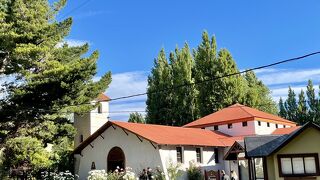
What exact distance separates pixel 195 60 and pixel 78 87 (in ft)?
117

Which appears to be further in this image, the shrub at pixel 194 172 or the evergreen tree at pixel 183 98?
the evergreen tree at pixel 183 98

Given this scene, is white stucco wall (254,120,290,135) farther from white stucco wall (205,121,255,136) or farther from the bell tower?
the bell tower

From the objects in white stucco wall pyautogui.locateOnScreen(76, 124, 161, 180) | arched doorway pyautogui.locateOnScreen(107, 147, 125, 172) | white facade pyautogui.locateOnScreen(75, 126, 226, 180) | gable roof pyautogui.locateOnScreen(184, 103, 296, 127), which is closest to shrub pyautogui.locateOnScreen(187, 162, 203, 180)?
white facade pyautogui.locateOnScreen(75, 126, 226, 180)

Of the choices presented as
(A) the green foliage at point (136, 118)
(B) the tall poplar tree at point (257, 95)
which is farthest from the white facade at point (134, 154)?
(A) the green foliage at point (136, 118)

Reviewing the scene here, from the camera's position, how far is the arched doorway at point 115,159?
35188 mm

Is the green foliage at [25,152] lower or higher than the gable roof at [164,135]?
lower

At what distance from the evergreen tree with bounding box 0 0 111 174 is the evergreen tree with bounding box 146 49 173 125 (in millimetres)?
27096

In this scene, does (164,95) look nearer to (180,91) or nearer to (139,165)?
(180,91)

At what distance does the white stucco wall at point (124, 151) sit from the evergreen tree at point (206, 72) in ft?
83.4

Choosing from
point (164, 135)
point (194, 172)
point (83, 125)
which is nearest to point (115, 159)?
point (164, 135)

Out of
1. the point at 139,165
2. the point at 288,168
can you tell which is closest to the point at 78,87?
the point at 139,165

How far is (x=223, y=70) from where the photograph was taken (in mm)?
61344

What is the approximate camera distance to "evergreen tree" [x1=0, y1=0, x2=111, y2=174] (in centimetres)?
2884

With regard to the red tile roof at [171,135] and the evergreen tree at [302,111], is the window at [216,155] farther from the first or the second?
the evergreen tree at [302,111]
